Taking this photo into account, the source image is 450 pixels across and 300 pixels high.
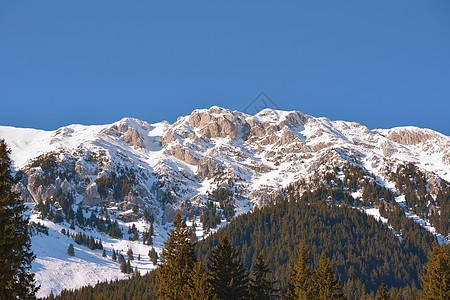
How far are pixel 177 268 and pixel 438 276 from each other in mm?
27599

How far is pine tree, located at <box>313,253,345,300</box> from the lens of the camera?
52250 millimetres

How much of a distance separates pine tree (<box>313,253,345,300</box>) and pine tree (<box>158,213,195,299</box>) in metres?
16.5

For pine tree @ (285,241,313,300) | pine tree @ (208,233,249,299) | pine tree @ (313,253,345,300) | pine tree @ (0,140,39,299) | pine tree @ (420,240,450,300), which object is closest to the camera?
pine tree @ (0,140,39,299)

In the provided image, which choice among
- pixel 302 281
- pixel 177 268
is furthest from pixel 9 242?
pixel 302 281

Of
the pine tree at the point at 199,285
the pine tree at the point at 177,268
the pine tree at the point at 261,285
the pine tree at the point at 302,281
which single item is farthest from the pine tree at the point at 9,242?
the pine tree at the point at 302,281

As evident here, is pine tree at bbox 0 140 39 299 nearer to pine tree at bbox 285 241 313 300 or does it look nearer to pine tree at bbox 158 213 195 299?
pine tree at bbox 158 213 195 299

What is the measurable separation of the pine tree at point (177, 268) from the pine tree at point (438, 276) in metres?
25.4

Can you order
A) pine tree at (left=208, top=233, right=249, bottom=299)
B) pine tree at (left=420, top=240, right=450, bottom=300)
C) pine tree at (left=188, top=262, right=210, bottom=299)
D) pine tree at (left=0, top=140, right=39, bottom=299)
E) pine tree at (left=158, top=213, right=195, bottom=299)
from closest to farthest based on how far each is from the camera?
pine tree at (left=0, top=140, right=39, bottom=299) < pine tree at (left=188, top=262, right=210, bottom=299) < pine tree at (left=420, top=240, right=450, bottom=300) < pine tree at (left=208, top=233, right=249, bottom=299) < pine tree at (left=158, top=213, right=195, bottom=299)

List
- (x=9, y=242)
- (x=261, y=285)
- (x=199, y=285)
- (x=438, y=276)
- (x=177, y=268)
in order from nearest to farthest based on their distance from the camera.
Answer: (x=9, y=242) → (x=199, y=285) → (x=438, y=276) → (x=177, y=268) → (x=261, y=285)

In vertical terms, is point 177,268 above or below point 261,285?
above

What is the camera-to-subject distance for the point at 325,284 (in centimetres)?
5303

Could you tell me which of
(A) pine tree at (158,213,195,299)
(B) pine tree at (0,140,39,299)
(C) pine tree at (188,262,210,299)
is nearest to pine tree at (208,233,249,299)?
(C) pine tree at (188,262,210,299)

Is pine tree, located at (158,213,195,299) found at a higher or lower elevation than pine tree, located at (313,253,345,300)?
higher

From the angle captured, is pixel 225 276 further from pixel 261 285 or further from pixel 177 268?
pixel 261 285
